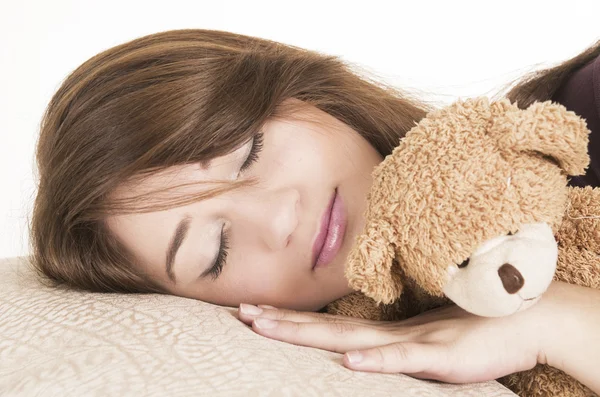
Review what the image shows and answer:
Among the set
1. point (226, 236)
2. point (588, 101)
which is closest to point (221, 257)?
point (226, 236)

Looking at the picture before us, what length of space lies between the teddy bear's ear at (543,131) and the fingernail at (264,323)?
0.40 m

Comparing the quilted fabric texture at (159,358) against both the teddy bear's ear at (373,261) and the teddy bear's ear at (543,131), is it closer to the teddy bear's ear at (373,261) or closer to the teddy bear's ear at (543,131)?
the teddy bear's ear at (373,261)

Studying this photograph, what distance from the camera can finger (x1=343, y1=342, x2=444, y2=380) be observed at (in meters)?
0.78

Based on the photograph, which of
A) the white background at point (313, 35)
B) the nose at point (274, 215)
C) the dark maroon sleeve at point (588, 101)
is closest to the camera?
the nose at point (274, 215)

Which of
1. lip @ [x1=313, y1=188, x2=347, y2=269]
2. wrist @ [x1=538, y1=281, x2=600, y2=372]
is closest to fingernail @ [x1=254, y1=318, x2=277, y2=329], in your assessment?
lip @ [x1=313, y1=188, x2=347, y2=269]

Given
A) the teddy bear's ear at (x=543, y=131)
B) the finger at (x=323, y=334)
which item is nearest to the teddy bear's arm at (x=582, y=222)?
the teddy bear's ear at (x=543, y=131)

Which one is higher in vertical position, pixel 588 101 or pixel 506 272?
pixel 588 101

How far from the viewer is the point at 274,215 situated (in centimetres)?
106

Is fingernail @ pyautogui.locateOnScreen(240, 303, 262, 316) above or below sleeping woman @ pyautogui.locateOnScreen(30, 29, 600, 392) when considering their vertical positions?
below

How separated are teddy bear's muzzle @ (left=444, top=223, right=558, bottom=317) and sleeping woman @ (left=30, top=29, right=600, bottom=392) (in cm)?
20

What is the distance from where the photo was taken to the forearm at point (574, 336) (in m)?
0.82

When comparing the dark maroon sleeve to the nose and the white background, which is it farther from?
the white background

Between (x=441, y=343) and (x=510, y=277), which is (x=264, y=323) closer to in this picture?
(x=441, y=343)

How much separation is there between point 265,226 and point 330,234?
121 millimetres
